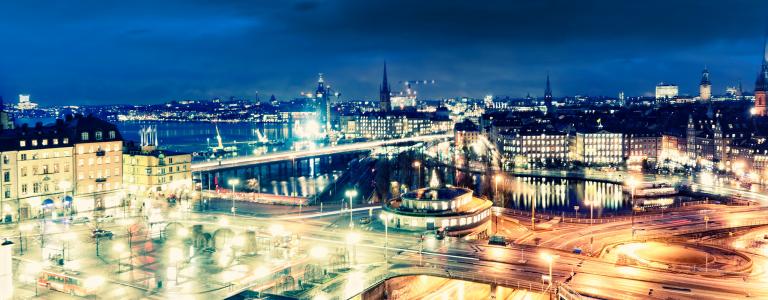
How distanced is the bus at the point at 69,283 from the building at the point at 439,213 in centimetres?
1376

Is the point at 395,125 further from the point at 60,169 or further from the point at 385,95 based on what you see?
the point at 60,169

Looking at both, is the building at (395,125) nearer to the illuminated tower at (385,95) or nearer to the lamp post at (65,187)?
the illuminated tower at (385,95)

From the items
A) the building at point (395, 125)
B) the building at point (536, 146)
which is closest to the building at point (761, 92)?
the building at point (536, 146)

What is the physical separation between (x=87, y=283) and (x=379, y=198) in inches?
1332

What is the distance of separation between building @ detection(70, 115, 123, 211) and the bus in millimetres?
16906

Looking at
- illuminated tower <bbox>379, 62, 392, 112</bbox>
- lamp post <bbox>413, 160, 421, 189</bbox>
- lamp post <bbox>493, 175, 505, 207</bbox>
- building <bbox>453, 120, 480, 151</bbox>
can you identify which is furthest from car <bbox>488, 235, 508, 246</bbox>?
illuminated tower <bbox>379, 62, 392, 112</bbox>

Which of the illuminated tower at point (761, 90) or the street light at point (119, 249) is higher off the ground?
the illuminated tower at point (761, 90)

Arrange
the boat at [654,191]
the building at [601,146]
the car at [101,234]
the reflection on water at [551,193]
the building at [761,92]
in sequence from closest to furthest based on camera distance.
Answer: the car at [101,234], the reflection on water at [551,193], the boat at [654,191], the building at [601,146], the building at [761,92]

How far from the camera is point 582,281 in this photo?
66.4 feet

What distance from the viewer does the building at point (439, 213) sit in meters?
30.7

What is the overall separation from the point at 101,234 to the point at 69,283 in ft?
25.8

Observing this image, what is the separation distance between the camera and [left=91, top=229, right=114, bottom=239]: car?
27297 mm

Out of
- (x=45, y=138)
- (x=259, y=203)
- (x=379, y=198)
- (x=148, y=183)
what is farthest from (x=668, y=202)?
(x=45, y=138)

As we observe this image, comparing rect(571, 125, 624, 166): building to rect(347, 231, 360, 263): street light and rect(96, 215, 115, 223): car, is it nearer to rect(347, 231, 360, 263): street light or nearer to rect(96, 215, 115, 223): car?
rect(347, 231, 360, 263): street light
